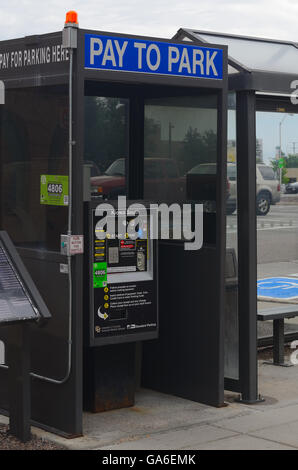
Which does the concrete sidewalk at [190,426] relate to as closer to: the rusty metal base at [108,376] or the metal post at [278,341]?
the rusty metal base at [108,376]

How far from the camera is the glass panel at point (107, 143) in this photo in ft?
22.6

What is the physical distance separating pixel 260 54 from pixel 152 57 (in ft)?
4.66

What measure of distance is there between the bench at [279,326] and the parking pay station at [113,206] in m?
1.23

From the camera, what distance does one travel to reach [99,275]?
20.2 feet

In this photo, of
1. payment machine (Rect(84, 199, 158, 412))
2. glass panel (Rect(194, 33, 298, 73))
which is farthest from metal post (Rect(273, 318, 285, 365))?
glass panel (Rect(194, 33, 298, 73))

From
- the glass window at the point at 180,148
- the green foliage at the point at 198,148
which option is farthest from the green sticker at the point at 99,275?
the green foliage at the point at 198,148

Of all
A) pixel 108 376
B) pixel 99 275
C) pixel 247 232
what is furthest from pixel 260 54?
pixel 108 376

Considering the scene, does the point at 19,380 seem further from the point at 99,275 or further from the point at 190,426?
the point at 190,426

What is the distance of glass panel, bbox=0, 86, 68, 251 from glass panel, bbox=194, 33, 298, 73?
164 cm

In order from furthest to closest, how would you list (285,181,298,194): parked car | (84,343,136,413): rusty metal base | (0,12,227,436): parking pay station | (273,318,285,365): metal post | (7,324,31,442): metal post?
(285,181,298,194): parked car < (273,318,285,365): metal post < (84,343,136,413): rusty metal base < (0,12,227,436): parking pay station < (7,324,31,442): metal post

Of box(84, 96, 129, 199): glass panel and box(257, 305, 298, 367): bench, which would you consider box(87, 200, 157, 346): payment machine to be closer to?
box(84, 96, 129, 199): glass panel

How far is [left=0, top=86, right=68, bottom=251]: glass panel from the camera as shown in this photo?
596cm

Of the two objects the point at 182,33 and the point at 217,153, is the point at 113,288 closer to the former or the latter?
the point at 217,153

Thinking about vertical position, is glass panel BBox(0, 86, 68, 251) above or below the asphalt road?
above
